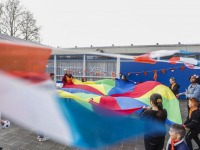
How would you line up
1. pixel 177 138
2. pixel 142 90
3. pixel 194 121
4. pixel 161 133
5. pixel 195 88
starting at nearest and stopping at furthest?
1. pixel 177 138
2. pixel 161 133
3. pixel 194 121
4. pixel 195 88
5. pixel 142 90

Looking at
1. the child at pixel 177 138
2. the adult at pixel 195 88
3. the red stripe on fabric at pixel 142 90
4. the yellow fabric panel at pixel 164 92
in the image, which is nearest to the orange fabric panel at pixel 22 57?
the child at pixel 177 138

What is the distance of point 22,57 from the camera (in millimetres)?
1456

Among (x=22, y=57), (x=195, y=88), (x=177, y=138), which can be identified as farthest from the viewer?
(x=195, y=88)

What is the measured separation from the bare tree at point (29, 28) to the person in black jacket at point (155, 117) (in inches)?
540

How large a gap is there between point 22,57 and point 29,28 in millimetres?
13718

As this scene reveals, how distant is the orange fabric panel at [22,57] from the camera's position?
1336 mm

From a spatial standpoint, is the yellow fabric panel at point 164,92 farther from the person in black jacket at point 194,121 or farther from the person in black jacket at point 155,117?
the person in black jacket at point 155,117

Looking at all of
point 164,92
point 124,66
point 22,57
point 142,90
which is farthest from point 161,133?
point 124,66

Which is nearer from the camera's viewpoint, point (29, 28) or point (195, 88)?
point (195, 88)

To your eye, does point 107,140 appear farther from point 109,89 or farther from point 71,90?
point 109,89

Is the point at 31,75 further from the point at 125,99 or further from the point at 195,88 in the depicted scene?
Answer: the point at 195,88

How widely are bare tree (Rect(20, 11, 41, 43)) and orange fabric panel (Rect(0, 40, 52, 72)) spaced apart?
1332cm

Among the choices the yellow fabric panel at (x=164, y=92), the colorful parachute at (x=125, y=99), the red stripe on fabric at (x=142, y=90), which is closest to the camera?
the colorful parachute at (x=125, y=99)

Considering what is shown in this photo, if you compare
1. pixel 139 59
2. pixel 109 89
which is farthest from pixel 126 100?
pixel 109 89
